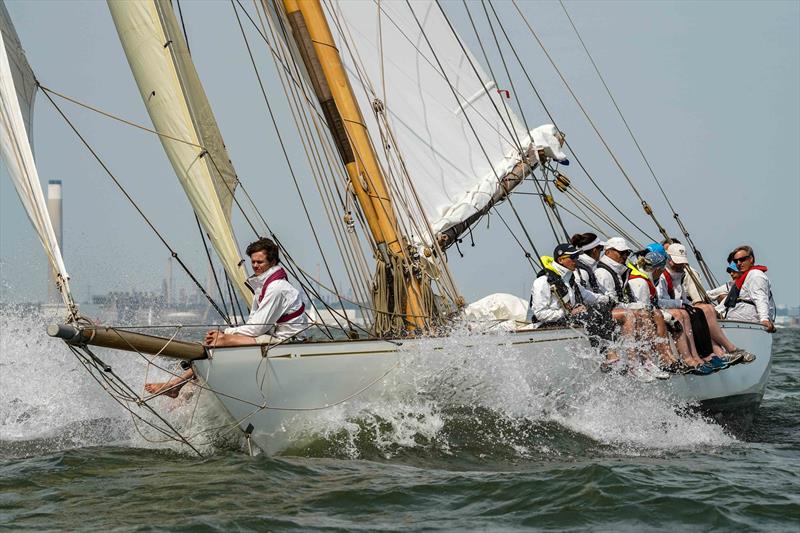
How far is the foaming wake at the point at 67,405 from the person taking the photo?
9.63 meters

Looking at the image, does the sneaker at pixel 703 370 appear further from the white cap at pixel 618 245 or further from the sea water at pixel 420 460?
the white cap at pixel 618 245

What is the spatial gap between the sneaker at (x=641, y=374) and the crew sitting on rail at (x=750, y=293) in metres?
2.62

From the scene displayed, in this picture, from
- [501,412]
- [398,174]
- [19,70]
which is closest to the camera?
[19,70]

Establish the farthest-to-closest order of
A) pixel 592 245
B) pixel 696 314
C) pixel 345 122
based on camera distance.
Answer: pixel 345 122
pixel 696 314
pixel 592 245

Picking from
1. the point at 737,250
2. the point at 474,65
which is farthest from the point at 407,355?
the point at 474,65

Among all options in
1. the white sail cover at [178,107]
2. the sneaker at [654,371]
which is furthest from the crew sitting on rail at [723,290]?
the white sail cover at [178,107]

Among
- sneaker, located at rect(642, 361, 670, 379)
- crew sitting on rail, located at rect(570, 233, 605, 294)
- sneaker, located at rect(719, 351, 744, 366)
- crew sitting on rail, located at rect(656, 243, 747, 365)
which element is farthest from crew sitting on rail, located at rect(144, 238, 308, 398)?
sneaker, located at rect(719, 351, 744, 366)

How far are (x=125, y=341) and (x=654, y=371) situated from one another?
5.04 meters

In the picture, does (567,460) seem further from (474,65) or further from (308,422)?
(474,65)

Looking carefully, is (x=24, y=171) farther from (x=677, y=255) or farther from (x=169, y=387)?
(x=677, y=255)

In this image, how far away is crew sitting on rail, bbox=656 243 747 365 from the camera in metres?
11.5

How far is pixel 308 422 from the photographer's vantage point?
357 inches

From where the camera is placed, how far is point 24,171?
8.25 m

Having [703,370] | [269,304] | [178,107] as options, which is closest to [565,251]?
[703,370]
